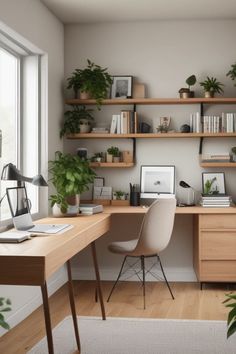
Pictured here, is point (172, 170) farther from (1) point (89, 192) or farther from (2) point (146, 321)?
(2) point (146, 321)

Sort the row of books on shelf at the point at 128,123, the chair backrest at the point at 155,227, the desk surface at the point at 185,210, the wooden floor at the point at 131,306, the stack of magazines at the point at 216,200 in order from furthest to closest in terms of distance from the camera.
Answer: the row of books on shelf at the point at 128,123 < the stack of magazines at the point at 216,200 < the desk surface at the point at 185,210 < the chair backrest at the point at 155,227 < the wooden floor at the point at 131,306

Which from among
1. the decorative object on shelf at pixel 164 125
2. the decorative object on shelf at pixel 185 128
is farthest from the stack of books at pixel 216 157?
the decorative object on shelf at pixel 164 125

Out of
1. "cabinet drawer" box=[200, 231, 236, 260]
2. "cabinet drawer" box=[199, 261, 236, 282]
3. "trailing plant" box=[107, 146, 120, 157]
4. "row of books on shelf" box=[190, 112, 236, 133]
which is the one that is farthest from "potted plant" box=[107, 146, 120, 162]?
"cabinet drawer" box=[199, 261, 236, 282]

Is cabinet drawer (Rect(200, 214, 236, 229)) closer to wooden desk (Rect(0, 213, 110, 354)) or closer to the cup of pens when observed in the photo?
the cup of pens

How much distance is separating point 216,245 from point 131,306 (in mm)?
1013

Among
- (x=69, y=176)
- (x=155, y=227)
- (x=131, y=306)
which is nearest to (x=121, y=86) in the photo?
(x=69, y=176)

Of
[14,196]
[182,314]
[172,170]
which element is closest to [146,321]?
[182,314]

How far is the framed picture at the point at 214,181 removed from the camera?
5.47 m

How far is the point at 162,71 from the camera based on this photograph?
558 cm

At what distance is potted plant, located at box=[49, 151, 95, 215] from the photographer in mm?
4672

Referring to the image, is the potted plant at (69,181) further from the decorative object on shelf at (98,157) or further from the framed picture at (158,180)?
the framed picture at (158,180)

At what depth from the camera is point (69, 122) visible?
5453mm

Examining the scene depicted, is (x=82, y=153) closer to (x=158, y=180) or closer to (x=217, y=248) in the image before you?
(x=158, y=180)

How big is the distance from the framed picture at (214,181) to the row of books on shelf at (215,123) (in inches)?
18.1
